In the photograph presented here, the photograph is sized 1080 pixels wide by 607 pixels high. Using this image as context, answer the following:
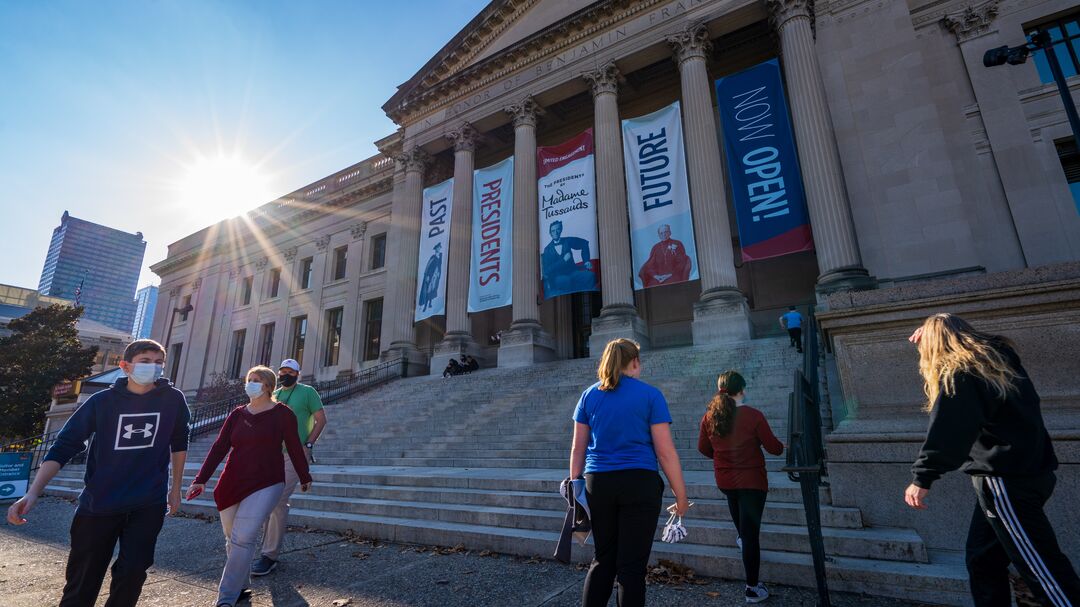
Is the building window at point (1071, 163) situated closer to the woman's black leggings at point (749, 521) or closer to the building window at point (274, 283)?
the woman's black leggings at point (749, 521)

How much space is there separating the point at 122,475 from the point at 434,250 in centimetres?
1727

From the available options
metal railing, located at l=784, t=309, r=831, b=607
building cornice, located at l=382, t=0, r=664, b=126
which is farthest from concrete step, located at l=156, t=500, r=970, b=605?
building cornice, located at l=382, t=0, r=664, b=126

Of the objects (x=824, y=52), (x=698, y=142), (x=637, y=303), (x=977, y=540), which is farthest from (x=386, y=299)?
(x=977, y=540)

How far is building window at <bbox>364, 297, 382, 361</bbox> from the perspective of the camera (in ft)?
86.0

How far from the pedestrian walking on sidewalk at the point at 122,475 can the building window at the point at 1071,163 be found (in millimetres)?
19915

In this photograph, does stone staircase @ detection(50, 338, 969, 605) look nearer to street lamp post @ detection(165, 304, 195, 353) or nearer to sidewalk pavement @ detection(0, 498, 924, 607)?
sidewalk pavement @ detection(0, 498, 924, 607)

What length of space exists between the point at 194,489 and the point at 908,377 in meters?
6.45

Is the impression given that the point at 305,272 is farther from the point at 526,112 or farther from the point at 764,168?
the point at 764,168

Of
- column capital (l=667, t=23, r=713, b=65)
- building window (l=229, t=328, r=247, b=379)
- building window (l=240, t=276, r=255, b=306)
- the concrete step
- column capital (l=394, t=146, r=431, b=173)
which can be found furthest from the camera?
building window (l=240, t=276, r=255, b=306)

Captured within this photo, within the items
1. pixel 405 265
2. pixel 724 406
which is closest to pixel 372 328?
pixel 405 265

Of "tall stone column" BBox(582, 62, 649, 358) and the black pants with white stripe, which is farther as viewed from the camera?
"tall stone column" BBox(582, 62, 649, 358)

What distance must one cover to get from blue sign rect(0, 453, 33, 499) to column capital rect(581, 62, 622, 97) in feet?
63.2

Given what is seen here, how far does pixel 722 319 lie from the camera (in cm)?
1373

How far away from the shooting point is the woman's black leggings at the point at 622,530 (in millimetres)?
2518
